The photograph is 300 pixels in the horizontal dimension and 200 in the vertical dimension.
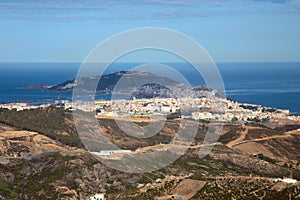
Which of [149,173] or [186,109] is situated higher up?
[186,109]

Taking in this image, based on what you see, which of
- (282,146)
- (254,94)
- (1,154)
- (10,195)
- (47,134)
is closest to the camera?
(10,195)

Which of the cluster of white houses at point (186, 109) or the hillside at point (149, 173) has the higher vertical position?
the cluster of white houses at point (186, 109)

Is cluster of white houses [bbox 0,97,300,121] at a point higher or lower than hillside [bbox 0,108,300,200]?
higher

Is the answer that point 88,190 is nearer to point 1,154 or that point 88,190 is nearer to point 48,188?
point 48,188

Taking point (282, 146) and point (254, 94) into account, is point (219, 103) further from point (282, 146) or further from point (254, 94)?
point (254, 94)

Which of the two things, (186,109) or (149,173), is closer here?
(149,173)

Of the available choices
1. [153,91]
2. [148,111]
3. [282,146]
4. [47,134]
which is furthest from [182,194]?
[153,91]

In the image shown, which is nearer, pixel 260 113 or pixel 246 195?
pixel 246 195

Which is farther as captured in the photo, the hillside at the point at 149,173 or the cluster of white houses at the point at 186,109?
the cluster of white houses at the point at 186,109

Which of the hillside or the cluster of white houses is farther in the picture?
the cluster of white houses

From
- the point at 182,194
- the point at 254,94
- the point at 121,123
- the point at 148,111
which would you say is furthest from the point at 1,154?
the point at 254,94

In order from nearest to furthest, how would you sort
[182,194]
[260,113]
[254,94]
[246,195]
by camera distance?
[246,195] → [182,194] → [260,113] → [254,94]
